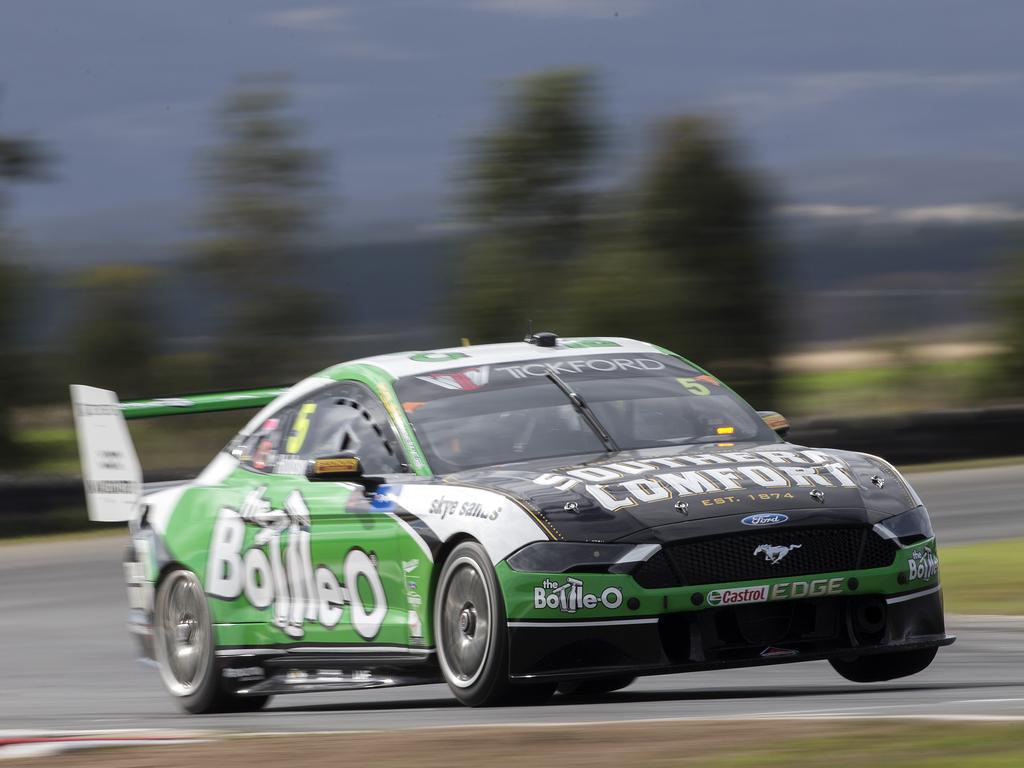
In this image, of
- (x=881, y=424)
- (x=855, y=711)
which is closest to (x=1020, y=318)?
(x=881, y=424)

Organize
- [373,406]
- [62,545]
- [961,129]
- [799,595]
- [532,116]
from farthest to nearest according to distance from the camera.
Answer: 1. [961,129]
2. [532,116]
3. [62,545]
4. [373,406]
5. [799,595]

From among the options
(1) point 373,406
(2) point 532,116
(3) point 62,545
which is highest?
(2) point 532,116

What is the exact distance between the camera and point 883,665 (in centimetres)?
711

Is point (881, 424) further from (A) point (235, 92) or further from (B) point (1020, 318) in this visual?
(A) point (235, 92)

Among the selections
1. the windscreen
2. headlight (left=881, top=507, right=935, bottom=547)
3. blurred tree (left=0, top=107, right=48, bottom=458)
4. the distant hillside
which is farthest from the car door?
the distant hillside

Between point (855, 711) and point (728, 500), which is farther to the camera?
point (728, 500)

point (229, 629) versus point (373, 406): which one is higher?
point (373, 406)

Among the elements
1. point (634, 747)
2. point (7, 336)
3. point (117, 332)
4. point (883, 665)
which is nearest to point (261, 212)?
point (117, 332)

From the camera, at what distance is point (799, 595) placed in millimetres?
6480

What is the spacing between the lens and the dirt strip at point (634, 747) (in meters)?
4.77

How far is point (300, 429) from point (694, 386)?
5.65 ft

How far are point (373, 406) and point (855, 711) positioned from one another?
274 centimetres

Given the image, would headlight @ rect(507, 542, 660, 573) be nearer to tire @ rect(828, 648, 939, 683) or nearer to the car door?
the car door

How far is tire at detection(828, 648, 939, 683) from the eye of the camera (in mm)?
6996
